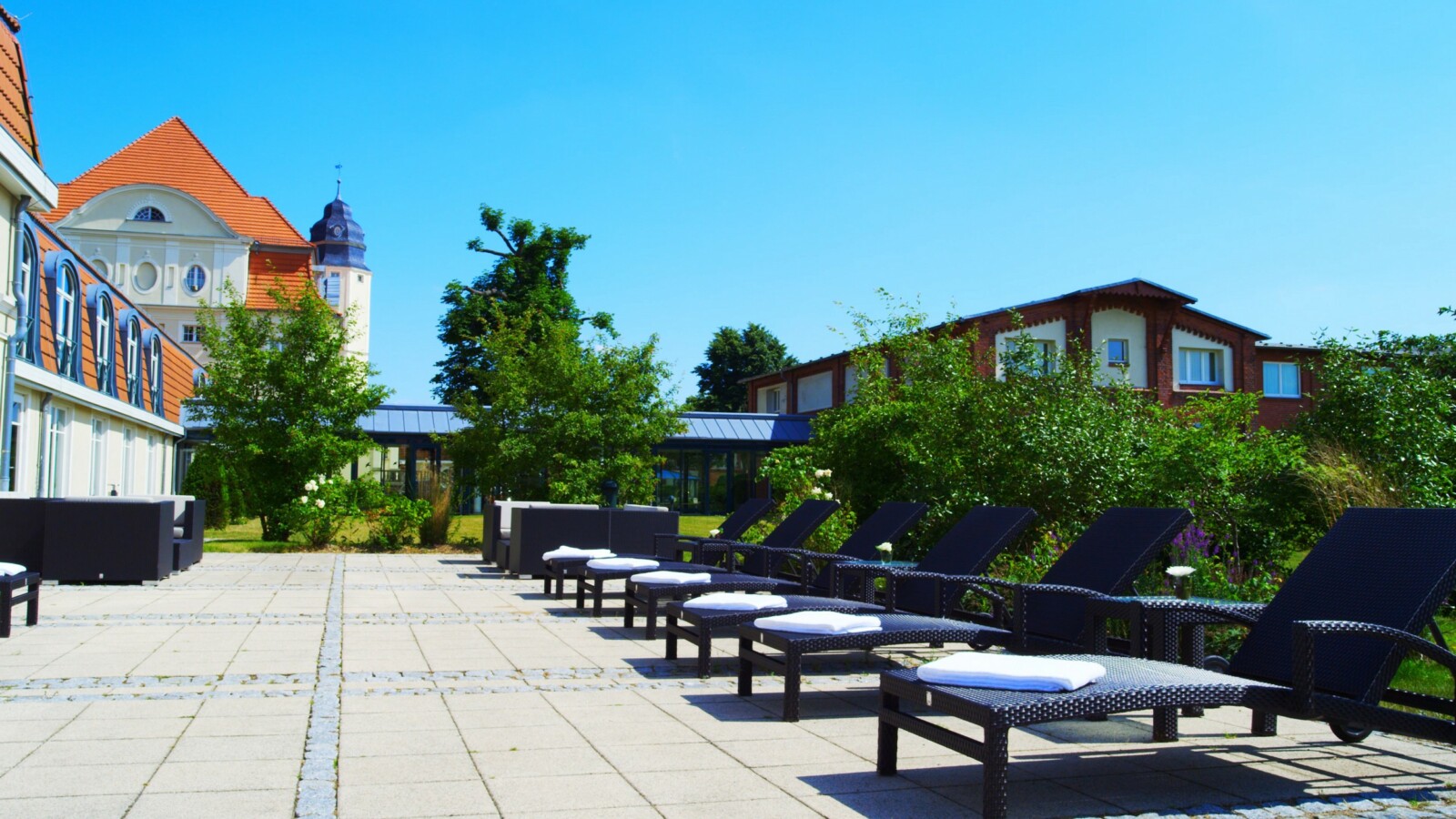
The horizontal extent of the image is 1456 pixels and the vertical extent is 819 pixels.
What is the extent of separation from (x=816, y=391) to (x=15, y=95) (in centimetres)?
2750

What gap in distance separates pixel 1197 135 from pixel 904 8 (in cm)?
279

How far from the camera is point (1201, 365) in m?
34.8

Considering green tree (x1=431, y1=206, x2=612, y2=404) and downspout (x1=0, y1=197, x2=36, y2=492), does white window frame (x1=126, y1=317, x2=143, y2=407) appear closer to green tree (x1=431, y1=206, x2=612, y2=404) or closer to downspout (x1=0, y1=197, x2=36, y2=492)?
downspout (x1=0, y1=197, x2=36, y2=492)

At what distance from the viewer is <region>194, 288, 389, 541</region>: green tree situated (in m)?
19.4

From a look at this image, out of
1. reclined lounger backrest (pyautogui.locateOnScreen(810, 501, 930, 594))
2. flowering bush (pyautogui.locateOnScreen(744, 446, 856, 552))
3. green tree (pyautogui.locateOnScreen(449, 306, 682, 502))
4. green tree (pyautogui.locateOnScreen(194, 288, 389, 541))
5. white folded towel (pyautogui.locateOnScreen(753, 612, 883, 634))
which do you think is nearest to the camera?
white folded towel (pyautogui.locateOnScreen(753, 612, 883, 634))

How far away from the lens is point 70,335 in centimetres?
1656

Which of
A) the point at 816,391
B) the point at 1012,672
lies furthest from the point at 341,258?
the point at 1012,672

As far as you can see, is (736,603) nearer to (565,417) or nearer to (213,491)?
(565,417)

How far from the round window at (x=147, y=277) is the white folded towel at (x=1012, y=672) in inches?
1798

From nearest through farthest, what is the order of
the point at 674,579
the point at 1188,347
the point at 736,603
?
the point at 736,603, the point at 674,579, the point at 1188,347

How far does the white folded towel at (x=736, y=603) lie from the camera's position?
19.8 feet

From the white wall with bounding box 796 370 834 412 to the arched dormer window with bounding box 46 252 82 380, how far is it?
23.0 meters

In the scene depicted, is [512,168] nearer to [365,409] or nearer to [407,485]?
[365,409]

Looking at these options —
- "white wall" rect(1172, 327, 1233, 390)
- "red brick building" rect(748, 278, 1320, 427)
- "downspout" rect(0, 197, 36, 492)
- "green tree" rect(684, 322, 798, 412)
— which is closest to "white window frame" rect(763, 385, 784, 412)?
"red brick building" rect(748, 278, 1320, 427)
